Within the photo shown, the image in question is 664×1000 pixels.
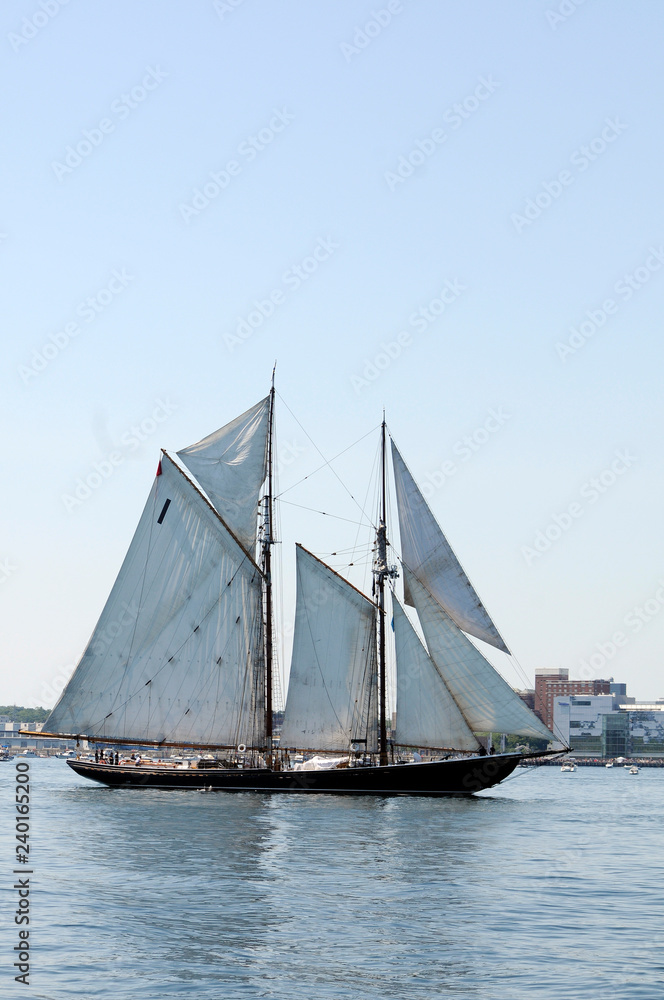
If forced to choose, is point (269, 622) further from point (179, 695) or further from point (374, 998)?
point (374, 998)

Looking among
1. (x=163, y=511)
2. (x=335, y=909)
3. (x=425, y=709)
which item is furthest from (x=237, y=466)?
(x=335, y=909)

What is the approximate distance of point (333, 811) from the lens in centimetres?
7062

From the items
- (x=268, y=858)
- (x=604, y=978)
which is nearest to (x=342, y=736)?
(x=268, y=858)

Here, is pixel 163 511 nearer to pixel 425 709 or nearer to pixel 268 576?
pixel 268 576

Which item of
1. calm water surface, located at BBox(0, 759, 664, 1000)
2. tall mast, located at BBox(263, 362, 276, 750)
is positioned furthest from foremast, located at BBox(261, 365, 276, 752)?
calm water surface, located at BBox(0, 759, 664, 1000)

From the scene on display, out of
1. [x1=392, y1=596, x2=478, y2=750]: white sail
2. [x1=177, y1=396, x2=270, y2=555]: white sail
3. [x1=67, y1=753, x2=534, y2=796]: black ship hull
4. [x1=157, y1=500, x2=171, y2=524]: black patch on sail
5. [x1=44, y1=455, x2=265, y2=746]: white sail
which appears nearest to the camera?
[x1=392, y1=596, x2=478, y2=750]: white sail

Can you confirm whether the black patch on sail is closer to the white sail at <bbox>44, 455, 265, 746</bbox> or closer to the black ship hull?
the white sail at <bbox>44, 455, 265, 746</bbox>

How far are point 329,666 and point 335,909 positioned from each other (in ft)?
158

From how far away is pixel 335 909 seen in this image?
3522 centimetres

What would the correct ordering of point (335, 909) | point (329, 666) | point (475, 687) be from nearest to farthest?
point (335, 909), point (475, 687), point (329, 666)

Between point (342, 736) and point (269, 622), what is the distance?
9.92 m

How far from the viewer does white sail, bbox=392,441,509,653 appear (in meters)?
79.1

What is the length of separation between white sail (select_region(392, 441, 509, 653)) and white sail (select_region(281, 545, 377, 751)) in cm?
469

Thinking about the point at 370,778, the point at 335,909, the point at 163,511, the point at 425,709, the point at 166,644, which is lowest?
the point at 370,778
